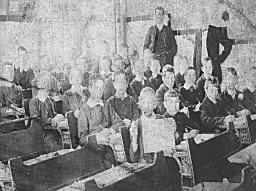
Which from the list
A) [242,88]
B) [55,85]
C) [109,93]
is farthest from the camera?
[55,85]

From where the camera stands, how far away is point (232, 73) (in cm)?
278

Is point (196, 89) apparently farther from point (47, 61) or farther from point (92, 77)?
point (47, 61)

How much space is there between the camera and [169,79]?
2947mm

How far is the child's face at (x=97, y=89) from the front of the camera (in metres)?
3.19

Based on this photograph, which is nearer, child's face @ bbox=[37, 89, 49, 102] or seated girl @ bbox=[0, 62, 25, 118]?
child's face @ bbox=[37, 89, 49, 102]

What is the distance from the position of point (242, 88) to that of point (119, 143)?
0.85m

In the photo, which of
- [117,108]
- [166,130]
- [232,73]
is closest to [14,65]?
[117,108]

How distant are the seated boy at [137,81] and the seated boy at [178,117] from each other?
0.59 feet

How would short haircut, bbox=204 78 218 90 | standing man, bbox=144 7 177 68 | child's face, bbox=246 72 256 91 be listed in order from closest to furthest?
child's face, bbox=246 72 256 91 < short haircut, bbox=204 78 218 90 < standing man, bbox=144 7 177 68

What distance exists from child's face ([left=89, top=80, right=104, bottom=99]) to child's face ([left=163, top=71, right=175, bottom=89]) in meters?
0.45

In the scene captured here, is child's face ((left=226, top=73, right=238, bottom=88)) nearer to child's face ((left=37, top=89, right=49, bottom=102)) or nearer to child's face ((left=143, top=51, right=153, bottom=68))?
child's face ((left=143, top=51, right=153, bottom=68))

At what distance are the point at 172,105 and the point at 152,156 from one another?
0.33 metres

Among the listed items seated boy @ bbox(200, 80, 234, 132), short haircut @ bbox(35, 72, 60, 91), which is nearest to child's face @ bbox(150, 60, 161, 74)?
seated boy @ bbox(200, 80, 234, 132)

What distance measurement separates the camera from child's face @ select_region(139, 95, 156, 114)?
9.82ft
